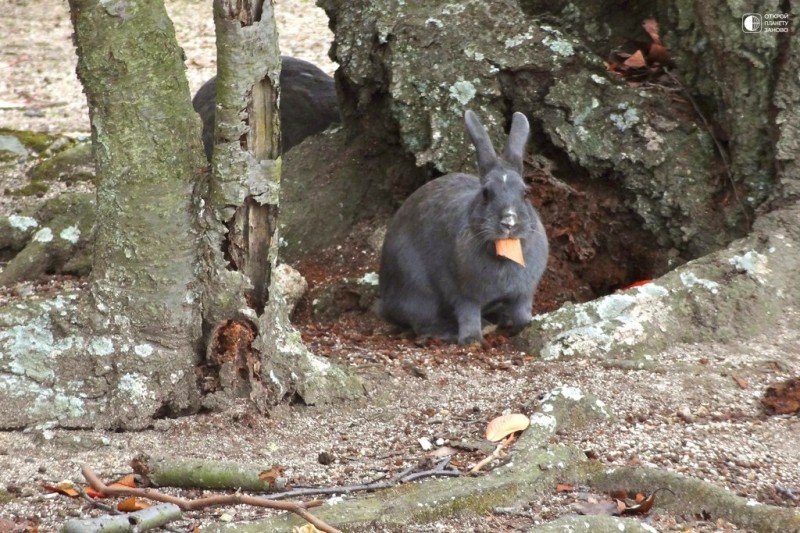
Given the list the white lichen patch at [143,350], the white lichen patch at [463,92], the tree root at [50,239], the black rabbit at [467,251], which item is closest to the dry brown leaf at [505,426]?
the white lichen patch at [143,350]

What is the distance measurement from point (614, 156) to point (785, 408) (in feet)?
8.02

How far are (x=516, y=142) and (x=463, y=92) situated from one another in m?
0.83

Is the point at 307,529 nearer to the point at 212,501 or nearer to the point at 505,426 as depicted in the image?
the point at 212,501

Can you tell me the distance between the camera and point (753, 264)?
5.98 meters

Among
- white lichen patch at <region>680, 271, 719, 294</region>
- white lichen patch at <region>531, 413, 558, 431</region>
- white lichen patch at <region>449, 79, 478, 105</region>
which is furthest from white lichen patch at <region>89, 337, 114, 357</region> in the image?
white lichen patch at <region>449, 79, 478, 105</region>

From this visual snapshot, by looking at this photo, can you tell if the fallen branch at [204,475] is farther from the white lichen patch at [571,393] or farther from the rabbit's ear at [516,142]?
the rabbit's ear at [516,142]

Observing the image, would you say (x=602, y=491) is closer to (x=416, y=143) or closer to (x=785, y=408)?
(x=785, y=408)

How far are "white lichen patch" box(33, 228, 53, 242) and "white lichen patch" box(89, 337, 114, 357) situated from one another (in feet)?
10.3

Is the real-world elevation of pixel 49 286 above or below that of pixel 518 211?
below

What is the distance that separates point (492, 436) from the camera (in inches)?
174

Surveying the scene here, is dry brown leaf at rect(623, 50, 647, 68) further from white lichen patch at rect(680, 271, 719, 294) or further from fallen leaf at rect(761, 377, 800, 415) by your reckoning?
fallen leaf at rect(761, 377, 800, 415)

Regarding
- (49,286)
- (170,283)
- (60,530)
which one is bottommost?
(49,286)

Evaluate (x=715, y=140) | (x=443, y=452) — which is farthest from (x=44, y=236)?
(x=715, y=140)

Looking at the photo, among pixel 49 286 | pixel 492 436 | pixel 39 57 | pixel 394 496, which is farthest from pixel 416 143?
pixel 39 57
